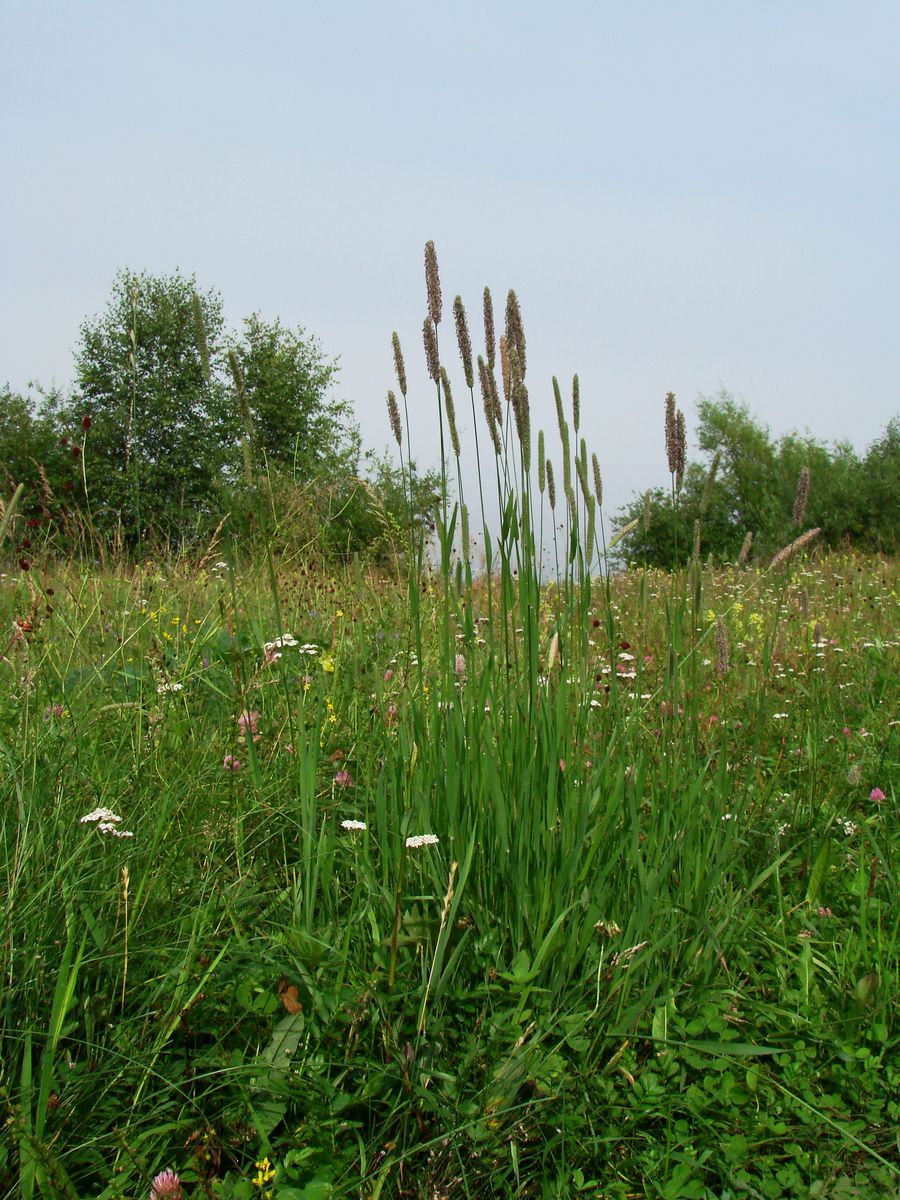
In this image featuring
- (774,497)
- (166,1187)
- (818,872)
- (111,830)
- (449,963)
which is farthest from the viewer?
(774,497)

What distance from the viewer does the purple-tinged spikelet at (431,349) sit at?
2012 mm

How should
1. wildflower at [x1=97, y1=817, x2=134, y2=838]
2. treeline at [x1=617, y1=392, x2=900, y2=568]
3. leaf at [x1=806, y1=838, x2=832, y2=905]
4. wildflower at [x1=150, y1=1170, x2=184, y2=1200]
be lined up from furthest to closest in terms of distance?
treeline at [x1=617, y1=392, x2=900, y2=568] → leaf at [x1=806, y1=838, x2=832, y2=905] → wildflower at [x1=97, y1=817, x2=134, y2=838] → wildflower at [x1=150, y1=1170, x2=184, y2=1200]

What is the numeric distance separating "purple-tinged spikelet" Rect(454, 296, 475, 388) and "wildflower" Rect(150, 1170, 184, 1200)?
1593 mm

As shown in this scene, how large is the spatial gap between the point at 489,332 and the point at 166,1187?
1769 mm

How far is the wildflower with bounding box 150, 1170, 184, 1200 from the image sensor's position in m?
1.26

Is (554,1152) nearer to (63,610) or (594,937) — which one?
(594,937)

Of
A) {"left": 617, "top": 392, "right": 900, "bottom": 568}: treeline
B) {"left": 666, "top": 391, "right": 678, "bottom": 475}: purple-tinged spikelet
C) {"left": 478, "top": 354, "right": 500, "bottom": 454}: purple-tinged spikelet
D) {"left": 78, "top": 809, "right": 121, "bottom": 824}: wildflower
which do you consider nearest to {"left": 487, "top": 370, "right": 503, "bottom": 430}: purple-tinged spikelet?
{"left": 478, "top": 354, "right": 500, "bottom": 454}: purple-tinged spikelet

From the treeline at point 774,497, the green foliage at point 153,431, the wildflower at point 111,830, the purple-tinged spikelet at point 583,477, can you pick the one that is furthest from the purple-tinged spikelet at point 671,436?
the green foliage at point 153,431

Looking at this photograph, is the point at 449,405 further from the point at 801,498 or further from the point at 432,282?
the point at 801,498

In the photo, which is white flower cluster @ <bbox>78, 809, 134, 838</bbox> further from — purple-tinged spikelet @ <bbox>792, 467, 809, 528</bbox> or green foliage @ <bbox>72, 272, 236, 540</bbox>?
green foliage @ <bbox>72, 272, 236, 540</bbox>

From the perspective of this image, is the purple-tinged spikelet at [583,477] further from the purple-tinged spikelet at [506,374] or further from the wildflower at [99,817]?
the wildflower at [99,817]

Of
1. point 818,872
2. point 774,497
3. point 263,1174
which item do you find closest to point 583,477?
point 818,872

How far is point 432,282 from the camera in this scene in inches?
81.6

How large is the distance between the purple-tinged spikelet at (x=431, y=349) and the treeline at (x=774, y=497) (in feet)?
40.9
